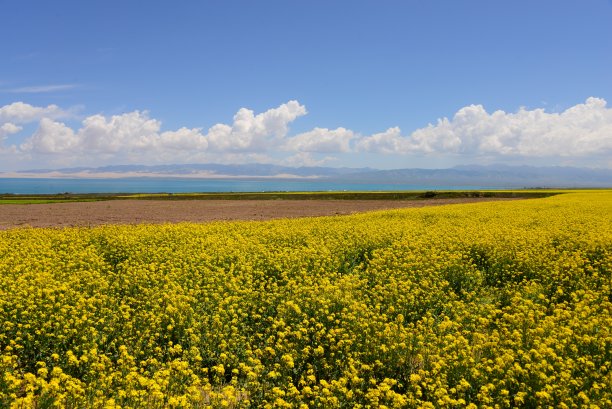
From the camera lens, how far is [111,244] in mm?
15875

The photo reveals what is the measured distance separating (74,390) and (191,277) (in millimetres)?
6365

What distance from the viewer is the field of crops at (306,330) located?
575 centimetres

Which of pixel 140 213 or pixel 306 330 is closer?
pixel 306 330

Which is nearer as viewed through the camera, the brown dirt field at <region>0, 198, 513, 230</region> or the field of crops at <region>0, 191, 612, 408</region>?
the field of crops at <region>0, 191, 612, 408</region>

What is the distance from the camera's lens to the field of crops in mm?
5750

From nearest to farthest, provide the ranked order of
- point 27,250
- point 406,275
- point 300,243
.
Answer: point 406,275 → point 27,250 → point 300,243

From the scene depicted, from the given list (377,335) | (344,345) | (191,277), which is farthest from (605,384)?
(191,277)

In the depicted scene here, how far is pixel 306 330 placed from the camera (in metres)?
7.56

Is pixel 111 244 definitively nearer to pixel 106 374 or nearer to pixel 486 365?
pixel 106 374

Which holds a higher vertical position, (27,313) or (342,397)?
(27,313)

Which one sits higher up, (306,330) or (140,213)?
(140,213)

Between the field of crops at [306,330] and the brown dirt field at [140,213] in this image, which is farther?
the brown dirt field at [140,213]

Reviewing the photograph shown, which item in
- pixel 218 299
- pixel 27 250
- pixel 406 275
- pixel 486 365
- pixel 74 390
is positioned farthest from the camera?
pixel 27 250

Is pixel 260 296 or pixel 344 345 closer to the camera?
pixel 344 345
